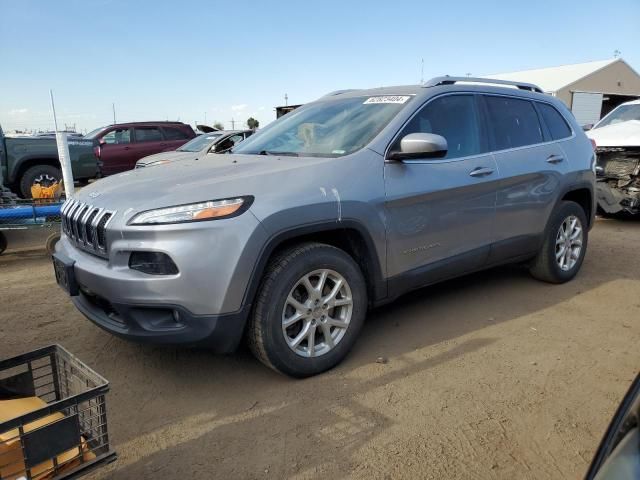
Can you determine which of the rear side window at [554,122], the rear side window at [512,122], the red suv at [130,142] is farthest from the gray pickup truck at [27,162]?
the rear side window at [554,122]

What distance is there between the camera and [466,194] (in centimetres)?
382

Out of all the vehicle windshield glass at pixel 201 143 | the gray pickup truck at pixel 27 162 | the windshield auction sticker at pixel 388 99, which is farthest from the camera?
the vehicle windshield glass at pixel 201 143

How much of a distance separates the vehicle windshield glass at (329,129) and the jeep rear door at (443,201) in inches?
8.6

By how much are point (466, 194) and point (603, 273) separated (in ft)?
8.27

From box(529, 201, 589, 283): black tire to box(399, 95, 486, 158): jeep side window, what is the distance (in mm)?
1180

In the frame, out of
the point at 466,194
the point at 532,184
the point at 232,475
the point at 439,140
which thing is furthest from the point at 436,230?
the point at 232,475

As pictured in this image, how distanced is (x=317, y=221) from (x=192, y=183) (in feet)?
2.47

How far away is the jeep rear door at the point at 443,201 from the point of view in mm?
3445

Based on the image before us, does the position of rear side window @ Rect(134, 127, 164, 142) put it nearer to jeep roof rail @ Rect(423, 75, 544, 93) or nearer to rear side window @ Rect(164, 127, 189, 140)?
rear side window @ Rect(164, 127, 189, 140)

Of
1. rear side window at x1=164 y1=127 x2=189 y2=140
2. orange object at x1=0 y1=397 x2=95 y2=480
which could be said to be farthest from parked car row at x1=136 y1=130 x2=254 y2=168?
orange object at x1=0 y1=397 x2=95 y2=480

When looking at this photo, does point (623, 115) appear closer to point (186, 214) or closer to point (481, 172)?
point (481, 172)

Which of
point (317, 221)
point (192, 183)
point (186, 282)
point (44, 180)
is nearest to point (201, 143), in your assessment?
point (44, 180)

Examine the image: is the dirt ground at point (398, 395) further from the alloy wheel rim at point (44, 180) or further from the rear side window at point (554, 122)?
the alloy wheel rim at point (44, 180)

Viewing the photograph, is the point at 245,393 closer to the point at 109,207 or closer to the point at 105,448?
the point at 105,448
